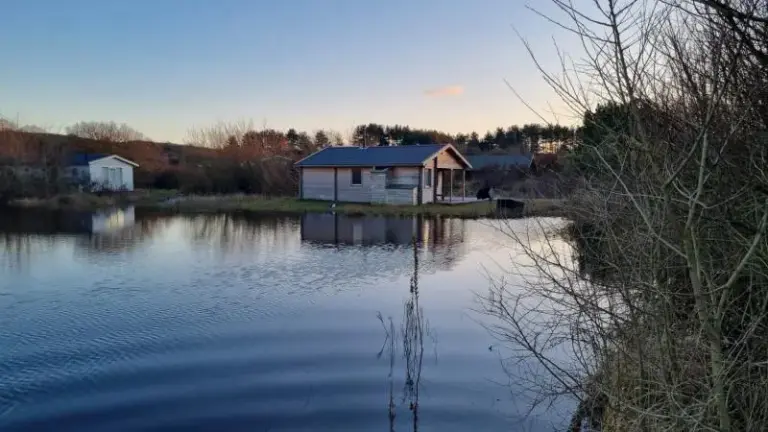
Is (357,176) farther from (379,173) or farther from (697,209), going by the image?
(697,209)

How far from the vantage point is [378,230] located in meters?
18.9

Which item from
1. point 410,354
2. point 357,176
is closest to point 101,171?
point 357,176

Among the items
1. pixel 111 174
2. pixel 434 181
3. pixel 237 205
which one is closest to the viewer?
A: pixel 237 205

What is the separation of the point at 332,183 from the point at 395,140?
2864cm

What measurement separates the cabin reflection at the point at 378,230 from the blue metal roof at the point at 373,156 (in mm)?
5409

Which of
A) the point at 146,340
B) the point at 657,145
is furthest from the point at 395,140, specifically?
the point at 657,145

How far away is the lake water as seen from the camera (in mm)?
5320

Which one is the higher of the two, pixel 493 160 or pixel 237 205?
pixel 493 160

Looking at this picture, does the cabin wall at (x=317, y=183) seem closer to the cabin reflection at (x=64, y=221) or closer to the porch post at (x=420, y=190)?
the porch post at (x=420, y=190)

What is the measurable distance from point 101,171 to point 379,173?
2069 centimetres

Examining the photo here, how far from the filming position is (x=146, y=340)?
7203mm

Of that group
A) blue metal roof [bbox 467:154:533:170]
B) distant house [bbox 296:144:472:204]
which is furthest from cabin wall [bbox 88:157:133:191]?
blue metal roof [bbox 467:154:533:170]

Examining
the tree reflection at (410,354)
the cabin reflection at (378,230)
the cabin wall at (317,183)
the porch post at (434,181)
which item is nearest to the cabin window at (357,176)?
the cabin wall at (317,183)

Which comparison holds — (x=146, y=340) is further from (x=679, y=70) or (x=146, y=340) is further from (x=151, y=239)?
(x=151, y=239)
